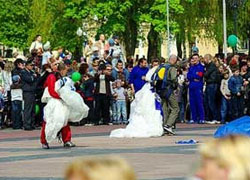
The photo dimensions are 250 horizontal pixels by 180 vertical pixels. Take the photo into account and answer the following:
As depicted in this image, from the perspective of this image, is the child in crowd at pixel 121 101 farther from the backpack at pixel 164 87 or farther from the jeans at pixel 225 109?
the backpack at pixel 164 87

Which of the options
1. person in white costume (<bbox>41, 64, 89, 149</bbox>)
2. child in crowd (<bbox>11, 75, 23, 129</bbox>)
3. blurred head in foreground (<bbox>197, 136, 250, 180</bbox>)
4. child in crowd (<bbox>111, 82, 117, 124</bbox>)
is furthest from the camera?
child in crowd (<bbox>111, 82, 117, 124</bbox>)

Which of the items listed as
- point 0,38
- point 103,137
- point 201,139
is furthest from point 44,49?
point 0,38

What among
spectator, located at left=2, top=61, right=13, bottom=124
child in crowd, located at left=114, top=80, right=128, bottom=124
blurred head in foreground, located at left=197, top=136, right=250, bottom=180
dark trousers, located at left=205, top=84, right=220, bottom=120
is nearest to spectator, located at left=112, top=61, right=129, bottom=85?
child in crowd, located at left=114, top=80, right=128, bottom=124

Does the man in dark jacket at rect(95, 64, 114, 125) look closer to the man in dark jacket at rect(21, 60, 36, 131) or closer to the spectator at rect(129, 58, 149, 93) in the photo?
the spectator at rect(129, 58, 149, 93)

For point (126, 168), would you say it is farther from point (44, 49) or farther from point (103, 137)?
point (44, 49)

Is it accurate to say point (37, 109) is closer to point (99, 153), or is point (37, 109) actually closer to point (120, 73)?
point (120, 73)

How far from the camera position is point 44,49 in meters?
33.3

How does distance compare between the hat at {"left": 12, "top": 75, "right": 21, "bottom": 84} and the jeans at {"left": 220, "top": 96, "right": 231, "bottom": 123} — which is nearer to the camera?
the jeans at {"left": 220, "top": 96, "right": 231, "bottom": 123}

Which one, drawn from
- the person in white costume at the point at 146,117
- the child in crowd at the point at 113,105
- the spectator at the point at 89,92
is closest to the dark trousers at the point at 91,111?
the spectator at the point at 89,92

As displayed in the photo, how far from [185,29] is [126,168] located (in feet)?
149

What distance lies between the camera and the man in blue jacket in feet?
91.7

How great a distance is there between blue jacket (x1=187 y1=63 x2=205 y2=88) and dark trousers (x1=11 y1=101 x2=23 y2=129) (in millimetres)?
5164

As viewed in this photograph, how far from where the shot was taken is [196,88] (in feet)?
92.3

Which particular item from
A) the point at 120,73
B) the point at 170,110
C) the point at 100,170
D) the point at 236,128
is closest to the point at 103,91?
the point at 120,73
